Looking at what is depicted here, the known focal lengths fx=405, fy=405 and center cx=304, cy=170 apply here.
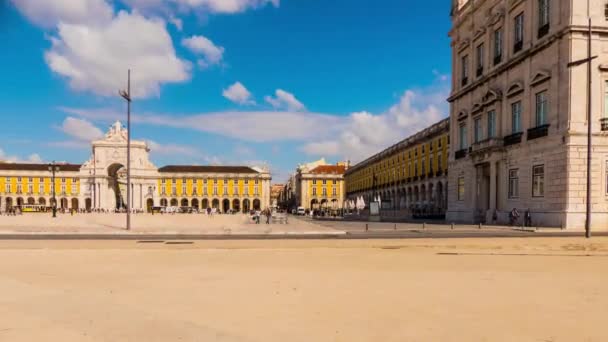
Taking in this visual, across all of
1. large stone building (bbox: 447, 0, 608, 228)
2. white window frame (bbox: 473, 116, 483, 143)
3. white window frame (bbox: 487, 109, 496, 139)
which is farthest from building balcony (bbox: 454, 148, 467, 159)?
white window frame (bbox: 487, 109, 496, 139)

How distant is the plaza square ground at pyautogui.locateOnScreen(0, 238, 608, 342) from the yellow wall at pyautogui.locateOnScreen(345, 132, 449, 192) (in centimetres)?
4479

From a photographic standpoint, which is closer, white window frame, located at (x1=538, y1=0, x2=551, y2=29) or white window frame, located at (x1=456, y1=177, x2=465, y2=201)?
white window frame, located at (x1=538, y1=0, x2=551, y2=29)

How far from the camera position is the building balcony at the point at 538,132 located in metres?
26.4

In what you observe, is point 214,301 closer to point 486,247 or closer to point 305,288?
point 305,288

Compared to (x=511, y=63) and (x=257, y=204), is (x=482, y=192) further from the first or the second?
(x=257, y=204)

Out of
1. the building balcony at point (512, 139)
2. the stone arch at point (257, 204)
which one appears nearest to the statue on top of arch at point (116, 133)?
the stone arch at point (257, 204)

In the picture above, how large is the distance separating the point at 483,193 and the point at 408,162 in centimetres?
3346

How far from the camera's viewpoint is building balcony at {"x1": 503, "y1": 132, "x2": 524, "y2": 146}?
1152 inches

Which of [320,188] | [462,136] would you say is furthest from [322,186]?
[462,136]

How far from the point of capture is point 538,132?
88.8 ft

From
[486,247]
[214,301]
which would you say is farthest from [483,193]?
[214,301]

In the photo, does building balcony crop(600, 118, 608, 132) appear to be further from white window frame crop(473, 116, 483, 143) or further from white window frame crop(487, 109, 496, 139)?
white window frame crop(473, 116, 483, 143)

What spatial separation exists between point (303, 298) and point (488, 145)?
1167 inches

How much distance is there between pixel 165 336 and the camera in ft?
15.5
